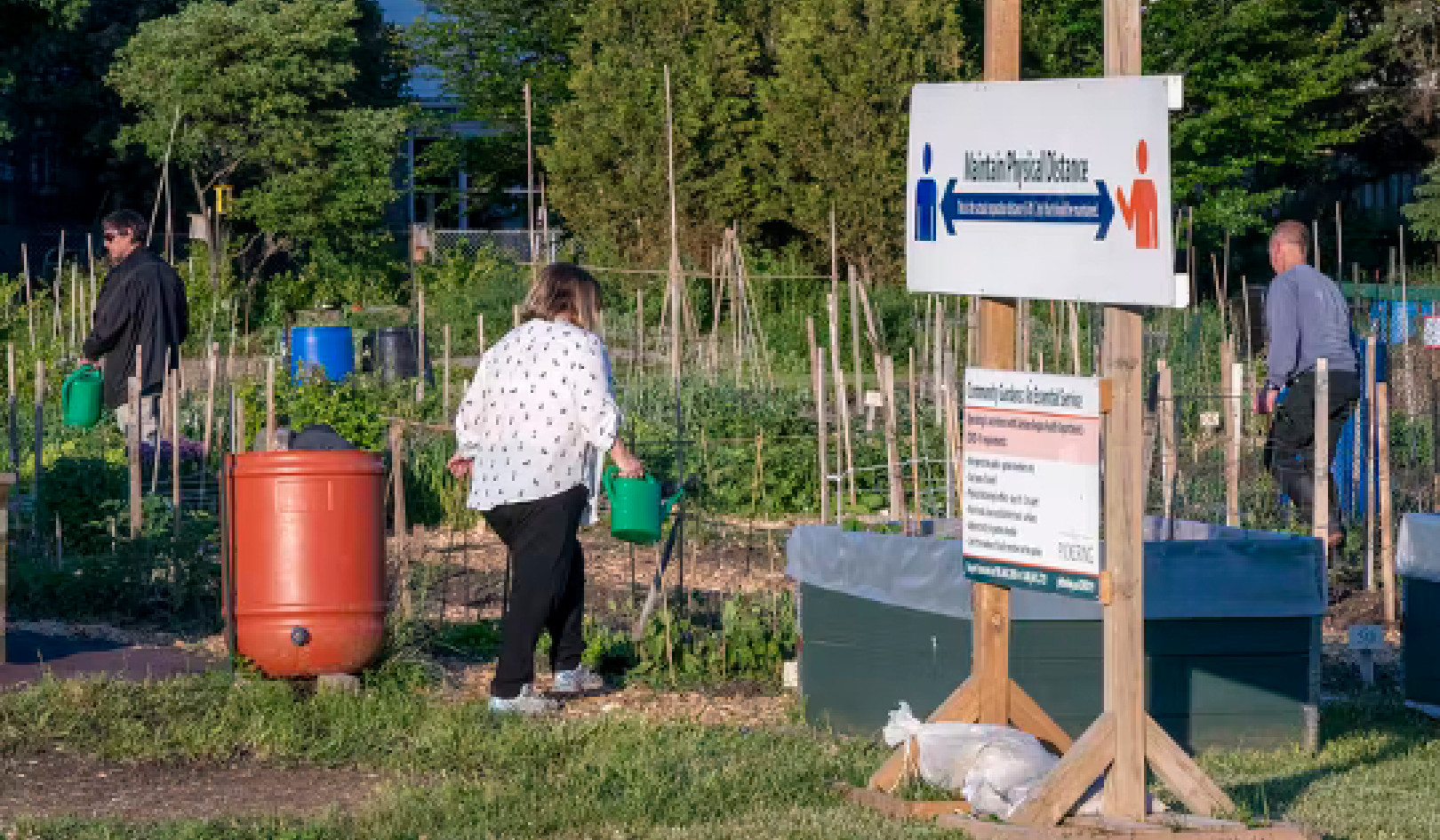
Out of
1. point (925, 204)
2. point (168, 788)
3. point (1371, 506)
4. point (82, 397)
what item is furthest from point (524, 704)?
point (1371, 506)

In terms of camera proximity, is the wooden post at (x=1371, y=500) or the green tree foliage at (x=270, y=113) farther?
the green tree foliage at (x=270, y=113)

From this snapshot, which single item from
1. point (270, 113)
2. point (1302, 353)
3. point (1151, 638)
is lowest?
point (1151, 638)

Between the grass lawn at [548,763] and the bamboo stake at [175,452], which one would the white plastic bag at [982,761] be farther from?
the bamboo stake at [175,452]

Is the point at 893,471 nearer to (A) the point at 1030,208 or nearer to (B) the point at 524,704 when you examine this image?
(B) the point at 524,704

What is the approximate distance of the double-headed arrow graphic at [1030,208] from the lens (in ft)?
17.0

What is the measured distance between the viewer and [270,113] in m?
30.2

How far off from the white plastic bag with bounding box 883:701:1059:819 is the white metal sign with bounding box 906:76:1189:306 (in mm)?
1234

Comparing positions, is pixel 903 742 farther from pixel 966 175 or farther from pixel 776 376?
pixel 776 376

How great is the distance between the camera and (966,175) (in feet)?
18.5

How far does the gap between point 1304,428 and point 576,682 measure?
4.52m

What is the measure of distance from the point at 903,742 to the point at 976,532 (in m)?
0.72

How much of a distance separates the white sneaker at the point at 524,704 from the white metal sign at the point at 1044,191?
88.2 inches

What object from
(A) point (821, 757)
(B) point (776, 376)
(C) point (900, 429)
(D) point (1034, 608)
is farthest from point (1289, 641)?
(B) point (776, 376)

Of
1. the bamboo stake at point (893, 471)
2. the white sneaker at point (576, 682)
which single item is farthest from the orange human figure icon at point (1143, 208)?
the white sneaker at point (576, 682)
